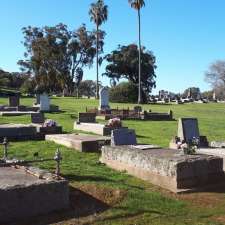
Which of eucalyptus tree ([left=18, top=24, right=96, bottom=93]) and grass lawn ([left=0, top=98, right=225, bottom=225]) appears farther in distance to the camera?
eucalyptus tree ([left=18, top=24, right=96, bottom=93])

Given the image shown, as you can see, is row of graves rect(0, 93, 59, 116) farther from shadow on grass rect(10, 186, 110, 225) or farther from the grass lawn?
shadow on grass rect(10, 186, 110, 225)

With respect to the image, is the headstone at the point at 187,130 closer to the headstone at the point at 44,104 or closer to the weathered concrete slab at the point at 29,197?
the weathered concrete slab at the point at 29,197

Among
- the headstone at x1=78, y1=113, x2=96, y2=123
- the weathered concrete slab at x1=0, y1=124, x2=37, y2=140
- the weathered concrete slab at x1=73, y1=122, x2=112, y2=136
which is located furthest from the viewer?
the headstone at x1=78, y1=113, x2=96, y2=123

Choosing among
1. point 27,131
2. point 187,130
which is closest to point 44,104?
point 27,131

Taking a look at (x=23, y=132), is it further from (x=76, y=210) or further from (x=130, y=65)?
(x=130, y=65)

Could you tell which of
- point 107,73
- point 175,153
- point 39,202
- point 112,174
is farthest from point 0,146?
point 107,73

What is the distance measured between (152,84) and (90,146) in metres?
63.9

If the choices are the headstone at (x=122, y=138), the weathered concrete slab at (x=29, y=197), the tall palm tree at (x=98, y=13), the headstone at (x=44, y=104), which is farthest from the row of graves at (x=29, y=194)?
the tall palm tree at (x=98, y=13)

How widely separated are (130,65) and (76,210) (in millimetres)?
67257

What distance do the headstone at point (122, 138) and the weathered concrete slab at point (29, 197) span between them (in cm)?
496

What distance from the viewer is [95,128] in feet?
66.2

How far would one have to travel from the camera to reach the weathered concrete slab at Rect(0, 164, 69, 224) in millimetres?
7562

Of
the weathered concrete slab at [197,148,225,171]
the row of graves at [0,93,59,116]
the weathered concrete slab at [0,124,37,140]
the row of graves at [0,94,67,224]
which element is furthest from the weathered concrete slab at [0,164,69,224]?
the row of graves at [0,93,59,116]

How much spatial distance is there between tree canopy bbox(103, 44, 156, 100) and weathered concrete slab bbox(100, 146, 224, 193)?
207 ft
